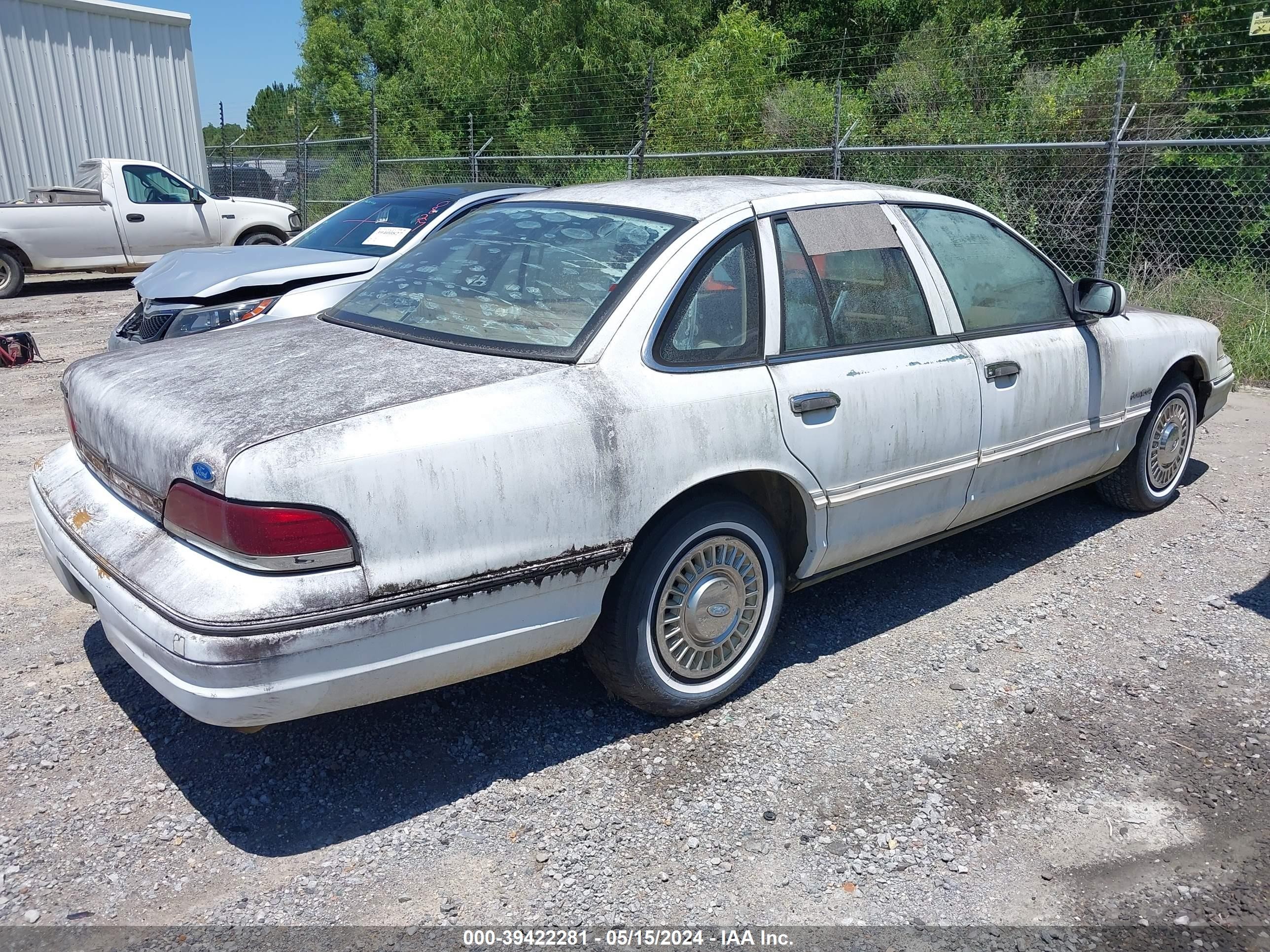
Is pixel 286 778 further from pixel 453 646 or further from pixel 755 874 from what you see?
pixel 755 874

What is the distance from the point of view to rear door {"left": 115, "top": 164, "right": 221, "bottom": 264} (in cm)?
1460

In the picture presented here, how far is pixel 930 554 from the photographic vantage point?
17.0 ft

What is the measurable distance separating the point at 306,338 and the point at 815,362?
5.80 feet

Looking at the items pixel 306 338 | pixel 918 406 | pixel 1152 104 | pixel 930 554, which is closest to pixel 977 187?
pixel 1152 104

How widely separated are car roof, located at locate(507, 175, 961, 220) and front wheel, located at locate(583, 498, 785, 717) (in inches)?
42.4

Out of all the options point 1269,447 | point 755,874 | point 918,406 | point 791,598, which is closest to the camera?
point 755,874

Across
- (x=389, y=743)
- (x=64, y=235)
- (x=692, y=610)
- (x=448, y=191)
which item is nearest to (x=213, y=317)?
(x=448, y=191)

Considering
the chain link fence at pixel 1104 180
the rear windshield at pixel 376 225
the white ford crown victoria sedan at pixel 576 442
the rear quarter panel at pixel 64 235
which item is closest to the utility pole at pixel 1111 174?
the chain link fence at pixel 1104 180

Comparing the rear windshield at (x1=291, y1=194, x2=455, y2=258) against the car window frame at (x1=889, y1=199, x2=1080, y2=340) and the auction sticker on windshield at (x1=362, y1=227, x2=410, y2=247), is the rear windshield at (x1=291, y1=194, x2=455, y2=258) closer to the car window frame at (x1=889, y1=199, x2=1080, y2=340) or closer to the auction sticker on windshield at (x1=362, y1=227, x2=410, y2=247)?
the auction sticker on windshield at (x1=362, y1=227, x2=410, y2=247)

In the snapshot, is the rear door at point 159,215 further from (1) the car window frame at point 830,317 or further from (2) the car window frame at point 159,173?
(1) the car window frame at point 830,317

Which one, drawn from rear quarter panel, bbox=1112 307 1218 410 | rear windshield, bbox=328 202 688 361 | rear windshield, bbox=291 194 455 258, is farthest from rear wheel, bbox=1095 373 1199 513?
rear windshield, bbox=291 194 455 258

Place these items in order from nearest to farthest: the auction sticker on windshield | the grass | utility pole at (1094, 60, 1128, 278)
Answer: the auction sticker on windshield → the grass → utility pole at (1094, 60, 1128, 278)

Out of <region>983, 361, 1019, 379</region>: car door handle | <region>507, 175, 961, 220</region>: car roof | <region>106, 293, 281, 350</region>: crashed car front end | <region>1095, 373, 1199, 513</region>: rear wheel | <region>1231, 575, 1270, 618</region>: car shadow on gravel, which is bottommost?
<region>1231, 575, 1270, 618</region>: car shadow on gravel

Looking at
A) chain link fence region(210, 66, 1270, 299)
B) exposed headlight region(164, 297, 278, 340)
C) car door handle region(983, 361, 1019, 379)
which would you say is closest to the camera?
car door handle region(983, 361, 1019, 379)
